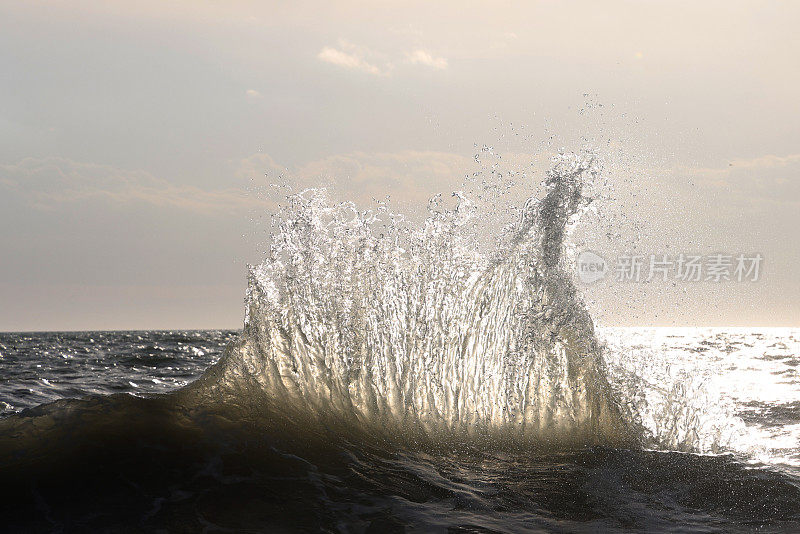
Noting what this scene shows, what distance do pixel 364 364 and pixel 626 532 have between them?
356 cm

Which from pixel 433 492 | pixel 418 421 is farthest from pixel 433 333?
pixel 433 492

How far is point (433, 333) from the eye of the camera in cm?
720

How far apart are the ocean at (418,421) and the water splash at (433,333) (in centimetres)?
2

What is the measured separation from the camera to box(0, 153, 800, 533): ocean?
4.46 m

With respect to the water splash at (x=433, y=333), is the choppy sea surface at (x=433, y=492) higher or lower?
lower

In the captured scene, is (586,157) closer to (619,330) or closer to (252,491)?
(619,330)

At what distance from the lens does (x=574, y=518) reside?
175 inches

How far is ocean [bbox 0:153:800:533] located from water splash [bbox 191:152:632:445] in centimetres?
2

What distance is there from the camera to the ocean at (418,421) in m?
4.46

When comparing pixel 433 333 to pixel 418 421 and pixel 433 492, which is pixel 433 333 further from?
pixel 433 492

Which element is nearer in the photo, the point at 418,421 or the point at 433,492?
the point at 433,492

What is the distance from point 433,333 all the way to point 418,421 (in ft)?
3.56

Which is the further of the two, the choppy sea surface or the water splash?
the water splash

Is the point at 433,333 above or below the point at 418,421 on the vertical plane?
above
